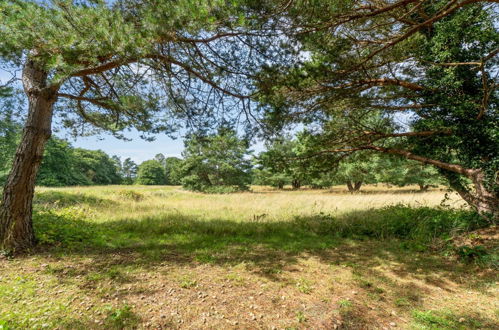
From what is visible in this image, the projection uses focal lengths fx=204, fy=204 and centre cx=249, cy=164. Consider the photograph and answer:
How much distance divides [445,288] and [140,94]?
316 inches

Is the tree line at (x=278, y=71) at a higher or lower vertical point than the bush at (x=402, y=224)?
higher

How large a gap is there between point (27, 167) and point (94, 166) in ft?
170

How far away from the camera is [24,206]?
4.55 metres

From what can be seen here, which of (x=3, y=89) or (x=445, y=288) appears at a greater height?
(x=3, y=89)

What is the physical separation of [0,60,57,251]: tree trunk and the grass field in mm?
523

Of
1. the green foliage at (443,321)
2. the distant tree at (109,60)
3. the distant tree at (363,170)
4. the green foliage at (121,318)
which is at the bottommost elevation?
the green foliage at (443,321)

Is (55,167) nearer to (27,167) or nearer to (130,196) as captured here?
(130,196)

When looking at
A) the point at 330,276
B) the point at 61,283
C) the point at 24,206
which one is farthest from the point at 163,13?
the point at 330,276

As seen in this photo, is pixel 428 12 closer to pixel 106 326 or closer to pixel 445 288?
pixel 445 288

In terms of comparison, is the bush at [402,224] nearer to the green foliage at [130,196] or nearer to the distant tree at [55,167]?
the green foliage at [130,196]

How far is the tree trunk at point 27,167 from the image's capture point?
4387 millimetres

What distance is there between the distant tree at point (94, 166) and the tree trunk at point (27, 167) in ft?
155

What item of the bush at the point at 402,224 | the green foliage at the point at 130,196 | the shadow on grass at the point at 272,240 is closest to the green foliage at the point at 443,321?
the shadow on grass at the point at 272,240

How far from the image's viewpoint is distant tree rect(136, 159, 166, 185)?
5362 centimetres
